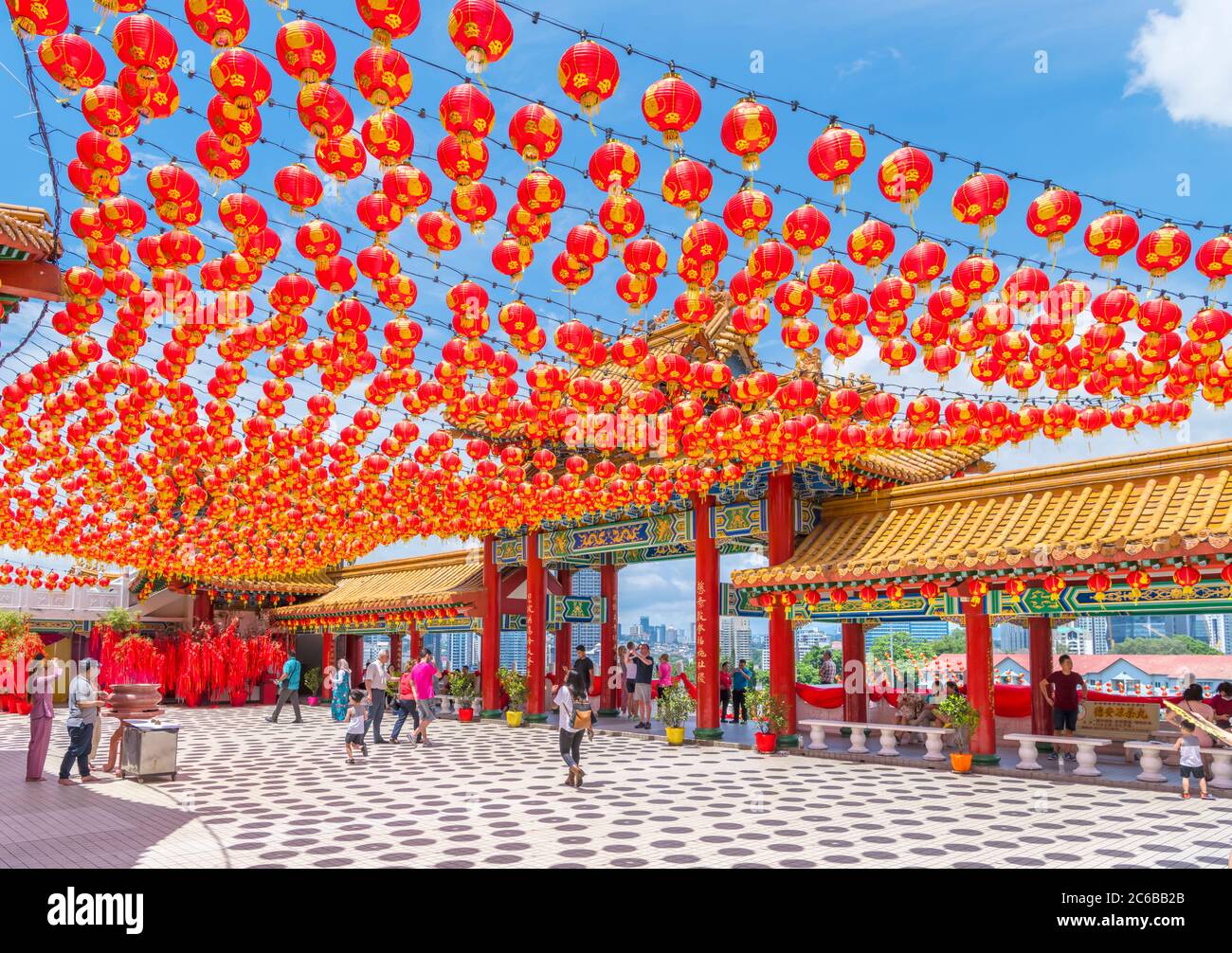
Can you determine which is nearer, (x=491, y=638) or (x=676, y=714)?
(x=676, y=714)

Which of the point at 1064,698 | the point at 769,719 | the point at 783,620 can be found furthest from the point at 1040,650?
the point at 769,719

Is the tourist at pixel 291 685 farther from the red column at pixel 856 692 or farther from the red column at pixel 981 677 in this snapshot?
the red column at pixel 981 677

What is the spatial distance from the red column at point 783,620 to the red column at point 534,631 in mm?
6568

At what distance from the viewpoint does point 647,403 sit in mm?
10648

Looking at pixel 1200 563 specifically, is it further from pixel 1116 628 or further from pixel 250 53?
pixel 1116 628

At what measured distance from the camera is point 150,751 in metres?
11.9

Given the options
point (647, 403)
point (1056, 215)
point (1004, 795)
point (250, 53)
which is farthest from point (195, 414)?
point (1004, 795)

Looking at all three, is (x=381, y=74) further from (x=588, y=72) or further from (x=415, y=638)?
(x=415, y=638)

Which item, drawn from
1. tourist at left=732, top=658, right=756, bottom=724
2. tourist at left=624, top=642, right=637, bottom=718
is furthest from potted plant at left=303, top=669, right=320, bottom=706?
tourist at left=732, top=658, right=756, bottom=724

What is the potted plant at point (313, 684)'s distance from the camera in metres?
28.8

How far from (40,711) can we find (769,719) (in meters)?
10.6

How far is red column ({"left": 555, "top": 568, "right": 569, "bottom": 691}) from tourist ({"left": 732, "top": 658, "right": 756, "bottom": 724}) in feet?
14.5

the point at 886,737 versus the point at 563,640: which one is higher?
the point at 563,640

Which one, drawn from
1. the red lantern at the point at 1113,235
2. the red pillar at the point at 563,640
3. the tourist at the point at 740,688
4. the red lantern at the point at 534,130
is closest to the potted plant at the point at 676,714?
the tourist at the point at 740,688
